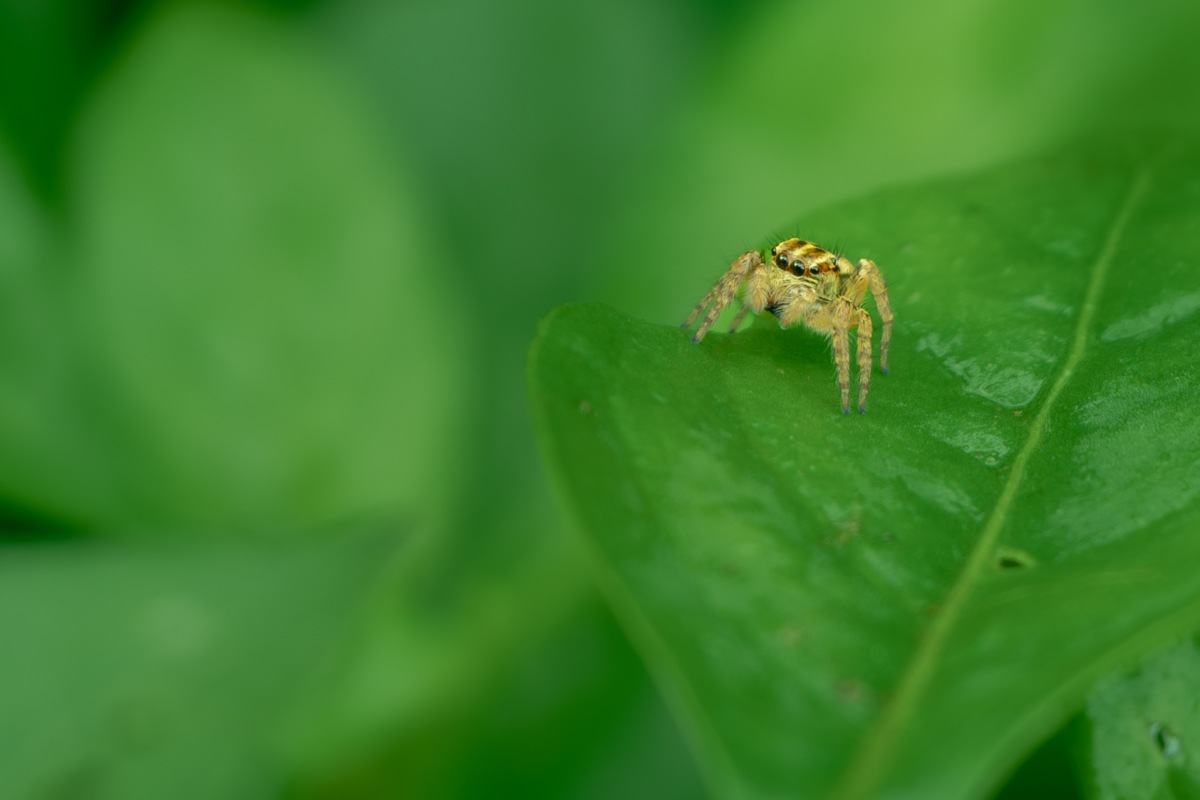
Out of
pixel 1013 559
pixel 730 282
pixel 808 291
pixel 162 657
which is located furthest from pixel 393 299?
pixel 1013 559

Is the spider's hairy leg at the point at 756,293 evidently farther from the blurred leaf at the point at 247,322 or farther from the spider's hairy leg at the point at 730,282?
the blurred leaf at the point at 247,322

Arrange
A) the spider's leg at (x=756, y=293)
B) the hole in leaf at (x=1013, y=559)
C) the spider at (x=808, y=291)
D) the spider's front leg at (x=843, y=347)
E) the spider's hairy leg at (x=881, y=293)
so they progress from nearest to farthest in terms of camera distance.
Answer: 1. the hole in leaf at (x=1013, y=559)
2. the spider's front leg at (x=843, y=347)
3. the spider's hairy leg at (x=881, y=293)
4. the spider at (x=808, y=291)
5. the spider's leg at (x=756, y=293)

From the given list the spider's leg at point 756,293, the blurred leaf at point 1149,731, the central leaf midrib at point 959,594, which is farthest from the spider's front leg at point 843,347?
the blurred leaf at point 1149,731

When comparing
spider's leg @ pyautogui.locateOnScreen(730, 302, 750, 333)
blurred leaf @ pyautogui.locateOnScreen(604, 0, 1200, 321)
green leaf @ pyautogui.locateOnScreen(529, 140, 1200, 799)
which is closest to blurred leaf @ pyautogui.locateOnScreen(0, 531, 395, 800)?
green leaf @ pyautogui.locateOnScreen(529, 140, 1200, 799)

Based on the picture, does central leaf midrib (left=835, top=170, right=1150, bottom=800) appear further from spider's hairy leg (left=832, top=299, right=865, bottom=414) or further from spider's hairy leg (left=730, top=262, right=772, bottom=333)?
spider's hairy leg (left=730, top=262, right=772, bottom=333)

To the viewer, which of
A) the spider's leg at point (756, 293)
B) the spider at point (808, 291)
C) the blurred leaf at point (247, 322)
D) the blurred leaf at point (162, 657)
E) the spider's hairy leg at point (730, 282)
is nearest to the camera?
the blurred leaf at point (162, 657)

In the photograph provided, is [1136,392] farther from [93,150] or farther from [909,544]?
[93,150]
